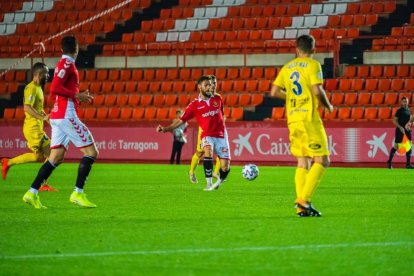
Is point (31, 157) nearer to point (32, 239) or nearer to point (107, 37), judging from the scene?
point (32, 239)

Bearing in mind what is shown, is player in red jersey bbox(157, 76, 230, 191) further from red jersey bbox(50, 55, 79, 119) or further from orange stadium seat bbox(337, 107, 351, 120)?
orange stadium seat bbox(337, 107, 351, 120)

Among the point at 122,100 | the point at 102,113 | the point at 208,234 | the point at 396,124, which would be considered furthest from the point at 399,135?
the point at 208,234

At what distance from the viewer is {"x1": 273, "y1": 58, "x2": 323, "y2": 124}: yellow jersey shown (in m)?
11.6

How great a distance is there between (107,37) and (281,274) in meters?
31.7

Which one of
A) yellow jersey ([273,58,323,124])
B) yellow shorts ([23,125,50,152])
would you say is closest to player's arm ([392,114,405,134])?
yellow shorts ([23,125,50,152])

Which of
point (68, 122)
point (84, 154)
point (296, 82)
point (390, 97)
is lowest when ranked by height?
point (84, 154)

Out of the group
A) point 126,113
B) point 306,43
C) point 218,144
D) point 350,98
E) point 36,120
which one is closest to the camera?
point 306,43

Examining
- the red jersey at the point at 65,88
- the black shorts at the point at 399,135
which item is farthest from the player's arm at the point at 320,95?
the black shorts at the point at 399,135

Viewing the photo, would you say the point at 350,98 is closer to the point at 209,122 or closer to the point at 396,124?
the point at 396,124

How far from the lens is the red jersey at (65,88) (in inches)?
508

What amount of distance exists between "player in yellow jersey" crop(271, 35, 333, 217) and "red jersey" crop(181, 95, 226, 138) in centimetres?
Answer: 598

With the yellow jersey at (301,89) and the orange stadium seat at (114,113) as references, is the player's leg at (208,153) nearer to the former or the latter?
the yellow jersey at (301,89)

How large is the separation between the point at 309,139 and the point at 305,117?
0.26 meters

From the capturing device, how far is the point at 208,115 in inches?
698
